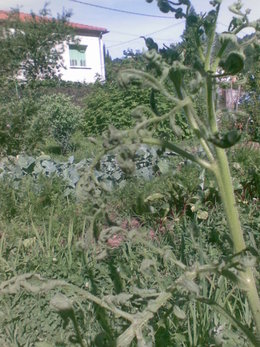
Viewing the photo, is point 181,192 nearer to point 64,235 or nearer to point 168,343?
point 64,235

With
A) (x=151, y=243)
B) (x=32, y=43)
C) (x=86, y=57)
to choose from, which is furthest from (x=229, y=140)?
(x=86, y=57)

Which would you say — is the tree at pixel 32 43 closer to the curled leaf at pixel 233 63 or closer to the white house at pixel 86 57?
the white house at pixel 86 57

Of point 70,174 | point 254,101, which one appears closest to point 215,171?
point 70,174

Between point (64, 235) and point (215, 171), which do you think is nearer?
point (215, 171)

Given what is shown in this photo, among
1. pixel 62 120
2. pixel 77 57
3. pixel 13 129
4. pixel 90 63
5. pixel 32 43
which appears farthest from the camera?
pixel 90 63

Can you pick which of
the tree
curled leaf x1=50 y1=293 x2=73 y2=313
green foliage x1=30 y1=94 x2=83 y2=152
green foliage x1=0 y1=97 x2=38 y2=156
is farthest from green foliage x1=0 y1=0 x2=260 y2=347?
the tree

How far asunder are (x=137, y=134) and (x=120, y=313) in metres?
0.34

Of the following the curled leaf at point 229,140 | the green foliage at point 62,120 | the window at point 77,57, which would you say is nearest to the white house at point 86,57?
the window at point 77,57

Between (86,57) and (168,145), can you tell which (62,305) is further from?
(86,57)

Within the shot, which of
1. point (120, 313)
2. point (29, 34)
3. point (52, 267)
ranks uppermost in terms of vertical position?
point (29, 34)

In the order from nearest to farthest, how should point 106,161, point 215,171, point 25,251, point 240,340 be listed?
1. point 215,171
2. point 240,340
3. point 25,251
4. point 106,161

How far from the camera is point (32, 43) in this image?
955 inches

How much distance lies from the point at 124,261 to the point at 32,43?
73.9 feet

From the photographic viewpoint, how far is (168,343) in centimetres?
164
